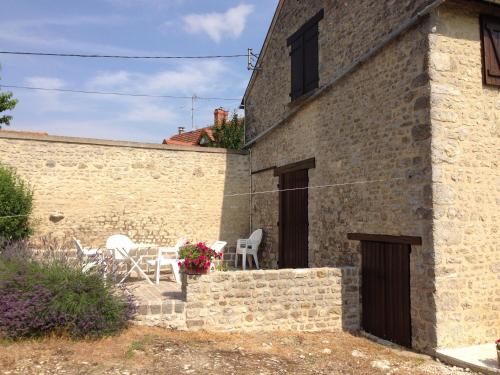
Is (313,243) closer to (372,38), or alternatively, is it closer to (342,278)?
(342,278)

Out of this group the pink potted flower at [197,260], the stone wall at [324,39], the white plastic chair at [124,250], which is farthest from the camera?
the white plastic chair at [124,250]

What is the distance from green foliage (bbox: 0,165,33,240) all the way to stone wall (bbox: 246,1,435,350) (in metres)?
5.68

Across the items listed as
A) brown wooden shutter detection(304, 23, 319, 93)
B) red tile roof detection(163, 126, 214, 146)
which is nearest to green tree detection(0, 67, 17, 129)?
red tile roof detection(163, 126, 214, 146)

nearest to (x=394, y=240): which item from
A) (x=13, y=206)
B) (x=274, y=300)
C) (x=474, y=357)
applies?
(x=474, y=357)

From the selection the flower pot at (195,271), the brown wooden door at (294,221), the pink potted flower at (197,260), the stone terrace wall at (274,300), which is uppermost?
the brown wooden door at (294,221)

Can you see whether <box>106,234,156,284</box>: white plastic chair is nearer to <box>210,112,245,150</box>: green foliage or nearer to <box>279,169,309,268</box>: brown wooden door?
<box>279,169,309,268</box>: brown wooden door

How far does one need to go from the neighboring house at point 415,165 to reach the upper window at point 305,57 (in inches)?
22.4

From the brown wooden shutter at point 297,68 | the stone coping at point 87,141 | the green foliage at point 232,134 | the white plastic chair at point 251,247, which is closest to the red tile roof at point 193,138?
the green foliage at point 232,134

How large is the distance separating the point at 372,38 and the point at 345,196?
8.70 ft

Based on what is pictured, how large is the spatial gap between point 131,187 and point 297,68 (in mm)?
4805

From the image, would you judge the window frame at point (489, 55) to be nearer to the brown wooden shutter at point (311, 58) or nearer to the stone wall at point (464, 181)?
the stone wall at point (464, 181)

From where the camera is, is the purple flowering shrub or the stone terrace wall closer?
the purple flowering shrub

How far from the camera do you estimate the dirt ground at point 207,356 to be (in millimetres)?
4645

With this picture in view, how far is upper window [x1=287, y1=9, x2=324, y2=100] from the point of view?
8.88 meters
